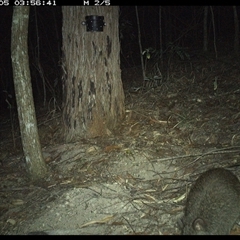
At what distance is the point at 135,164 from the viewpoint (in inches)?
190

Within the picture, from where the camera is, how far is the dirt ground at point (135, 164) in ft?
12.6

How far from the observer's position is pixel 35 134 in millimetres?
4762

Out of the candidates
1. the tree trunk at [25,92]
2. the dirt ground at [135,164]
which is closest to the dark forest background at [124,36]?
the dirt ground at [135,164]

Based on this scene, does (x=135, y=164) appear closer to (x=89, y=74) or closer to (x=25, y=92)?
(x=89, y=74)

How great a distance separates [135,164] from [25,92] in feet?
5.71

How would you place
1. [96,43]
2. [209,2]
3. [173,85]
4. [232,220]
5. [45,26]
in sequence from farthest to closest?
[45,26], [209,2], [173,85], [96,43], [232,220]

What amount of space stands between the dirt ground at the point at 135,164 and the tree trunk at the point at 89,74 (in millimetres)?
326

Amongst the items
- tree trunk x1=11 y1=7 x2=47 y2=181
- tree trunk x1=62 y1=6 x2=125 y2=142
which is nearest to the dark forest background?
tree trunk x1=62 y1=6 x2=125 y2=142

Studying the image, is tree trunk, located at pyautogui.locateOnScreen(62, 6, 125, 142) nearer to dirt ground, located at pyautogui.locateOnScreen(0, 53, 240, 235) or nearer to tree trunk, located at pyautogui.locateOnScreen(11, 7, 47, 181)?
dirt ground, located at pyautogui.locateOnScreen(0, 53, 240, 235)

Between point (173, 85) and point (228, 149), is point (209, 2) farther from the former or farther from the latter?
point (228, 149)

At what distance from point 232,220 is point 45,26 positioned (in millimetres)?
10482

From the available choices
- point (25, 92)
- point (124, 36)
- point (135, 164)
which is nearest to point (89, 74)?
point (25, 92)

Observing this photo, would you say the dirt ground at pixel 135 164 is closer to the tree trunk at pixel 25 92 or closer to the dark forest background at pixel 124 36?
the tree trunk at pixel 25 92

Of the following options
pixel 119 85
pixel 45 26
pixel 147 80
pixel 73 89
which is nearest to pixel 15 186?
pixel 73 89
